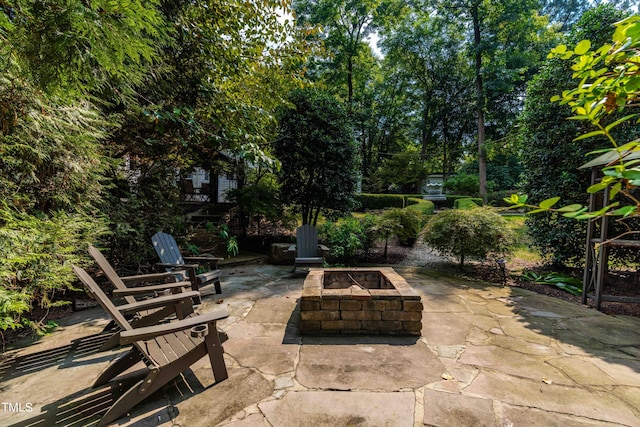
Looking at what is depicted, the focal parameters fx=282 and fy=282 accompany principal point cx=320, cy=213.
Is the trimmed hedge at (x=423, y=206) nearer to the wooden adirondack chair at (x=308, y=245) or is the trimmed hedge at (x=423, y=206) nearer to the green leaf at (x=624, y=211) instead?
the wooden adirondack chair at (x=308, y=245)

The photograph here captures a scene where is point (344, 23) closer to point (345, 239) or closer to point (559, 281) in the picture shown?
point (345, 239)

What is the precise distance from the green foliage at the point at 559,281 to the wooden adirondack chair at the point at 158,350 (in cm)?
502

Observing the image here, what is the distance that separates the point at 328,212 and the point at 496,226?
3.35m

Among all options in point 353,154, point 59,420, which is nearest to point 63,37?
point 59,420

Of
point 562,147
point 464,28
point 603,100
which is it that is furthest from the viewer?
point 464,28

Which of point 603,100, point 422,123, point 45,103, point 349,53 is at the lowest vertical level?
point 603,100

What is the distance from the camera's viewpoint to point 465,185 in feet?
56.0

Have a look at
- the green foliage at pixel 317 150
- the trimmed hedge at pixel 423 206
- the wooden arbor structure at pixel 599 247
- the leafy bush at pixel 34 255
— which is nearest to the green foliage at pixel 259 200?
the green foliage at pixel 317 150

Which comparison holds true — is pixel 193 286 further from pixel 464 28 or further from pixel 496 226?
pixel 464 28

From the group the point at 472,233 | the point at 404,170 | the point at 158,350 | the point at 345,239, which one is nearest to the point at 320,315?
the point at 158,350

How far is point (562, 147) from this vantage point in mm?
4680

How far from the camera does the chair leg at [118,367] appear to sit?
2.01 meters

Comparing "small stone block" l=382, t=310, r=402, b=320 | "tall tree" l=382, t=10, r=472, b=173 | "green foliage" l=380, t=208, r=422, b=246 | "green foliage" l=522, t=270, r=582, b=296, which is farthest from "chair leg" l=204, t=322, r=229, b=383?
"tall tree" l=382, t=10, r=472, b=173

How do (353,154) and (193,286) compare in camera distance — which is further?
(353,154)
